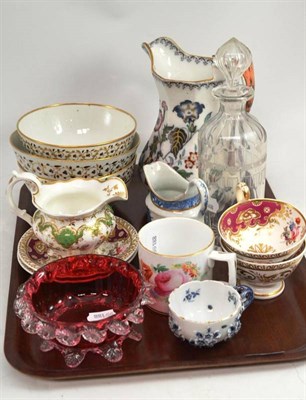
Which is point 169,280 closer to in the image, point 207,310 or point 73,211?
point 207,310

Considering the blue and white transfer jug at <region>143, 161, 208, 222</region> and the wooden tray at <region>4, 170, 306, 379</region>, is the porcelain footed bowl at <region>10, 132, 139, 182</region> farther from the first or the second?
the wooden tray at <region>4, 170, 306, 379</region>

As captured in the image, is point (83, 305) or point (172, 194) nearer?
point (83, 305)

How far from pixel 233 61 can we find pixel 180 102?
12cm

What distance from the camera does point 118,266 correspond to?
0.85 meters

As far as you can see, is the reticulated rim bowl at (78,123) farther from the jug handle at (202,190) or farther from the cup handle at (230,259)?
the cup handle at (230,259)

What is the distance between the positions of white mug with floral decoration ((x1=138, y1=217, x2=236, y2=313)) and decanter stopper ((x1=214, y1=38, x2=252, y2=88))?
18 centimetres

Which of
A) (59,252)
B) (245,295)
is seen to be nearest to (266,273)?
(245,295)

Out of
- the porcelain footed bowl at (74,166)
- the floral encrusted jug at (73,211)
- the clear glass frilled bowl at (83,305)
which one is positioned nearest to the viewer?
the clear glass frilled bowl at (83,305)

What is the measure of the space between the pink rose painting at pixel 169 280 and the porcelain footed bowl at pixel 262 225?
104 mm

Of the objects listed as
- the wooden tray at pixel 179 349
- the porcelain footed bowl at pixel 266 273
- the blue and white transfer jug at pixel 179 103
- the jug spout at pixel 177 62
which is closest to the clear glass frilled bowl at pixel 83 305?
the wooden tray at pixel 179 349

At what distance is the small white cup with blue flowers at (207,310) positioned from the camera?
A: 2.53 feet

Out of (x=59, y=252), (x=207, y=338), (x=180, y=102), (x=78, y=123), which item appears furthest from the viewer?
(x=78, y=123)

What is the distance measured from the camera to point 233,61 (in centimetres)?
92

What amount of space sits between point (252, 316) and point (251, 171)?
21 cm
